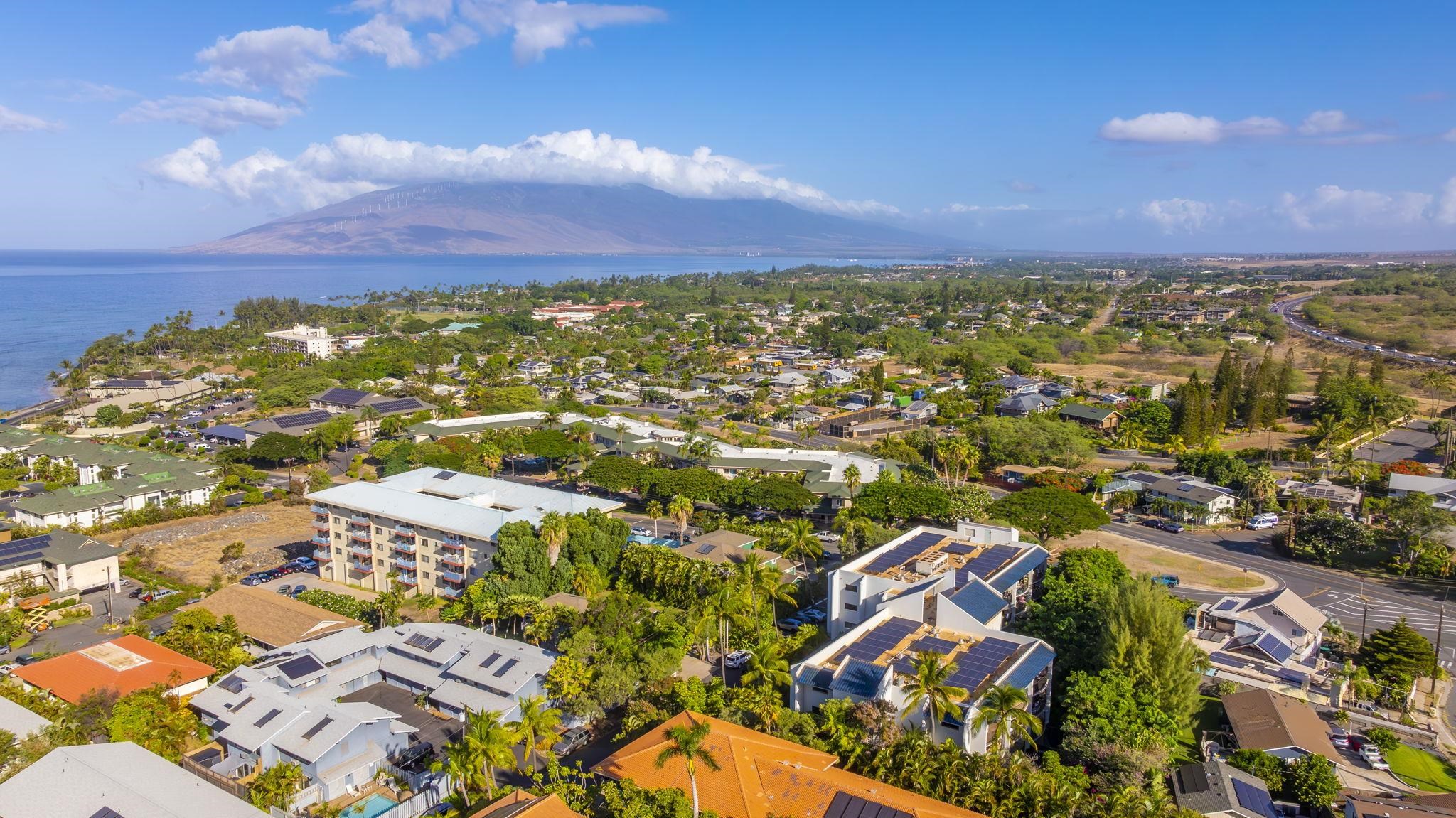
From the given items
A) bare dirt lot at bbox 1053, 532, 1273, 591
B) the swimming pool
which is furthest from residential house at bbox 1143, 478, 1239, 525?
the swimming pool

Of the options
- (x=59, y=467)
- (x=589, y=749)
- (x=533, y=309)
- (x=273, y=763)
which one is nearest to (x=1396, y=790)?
(x=589, y=749)

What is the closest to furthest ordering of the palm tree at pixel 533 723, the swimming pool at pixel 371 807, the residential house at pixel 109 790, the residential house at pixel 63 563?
the residential house at pixel 109 790 → the palm tree at pixel 533 723 → the swimming pool at pixel 371 807 → the residential house at pixel 63 563

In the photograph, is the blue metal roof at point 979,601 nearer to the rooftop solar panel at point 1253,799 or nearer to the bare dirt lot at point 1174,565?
the rooftop solar panel at point 1253,799

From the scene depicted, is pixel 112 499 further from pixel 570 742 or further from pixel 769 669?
pixel 769 669

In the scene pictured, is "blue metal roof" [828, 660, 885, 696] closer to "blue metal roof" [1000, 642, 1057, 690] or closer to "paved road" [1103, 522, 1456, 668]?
"blue metal roof" [1000, 642, 1057, 690]

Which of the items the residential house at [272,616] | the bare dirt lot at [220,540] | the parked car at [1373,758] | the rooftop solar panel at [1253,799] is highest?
the rooftop solar panel at [1253,799]

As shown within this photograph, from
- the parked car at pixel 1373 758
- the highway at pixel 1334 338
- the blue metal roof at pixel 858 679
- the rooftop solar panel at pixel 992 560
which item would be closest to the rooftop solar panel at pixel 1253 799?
the parked car at pixel 1373 758
